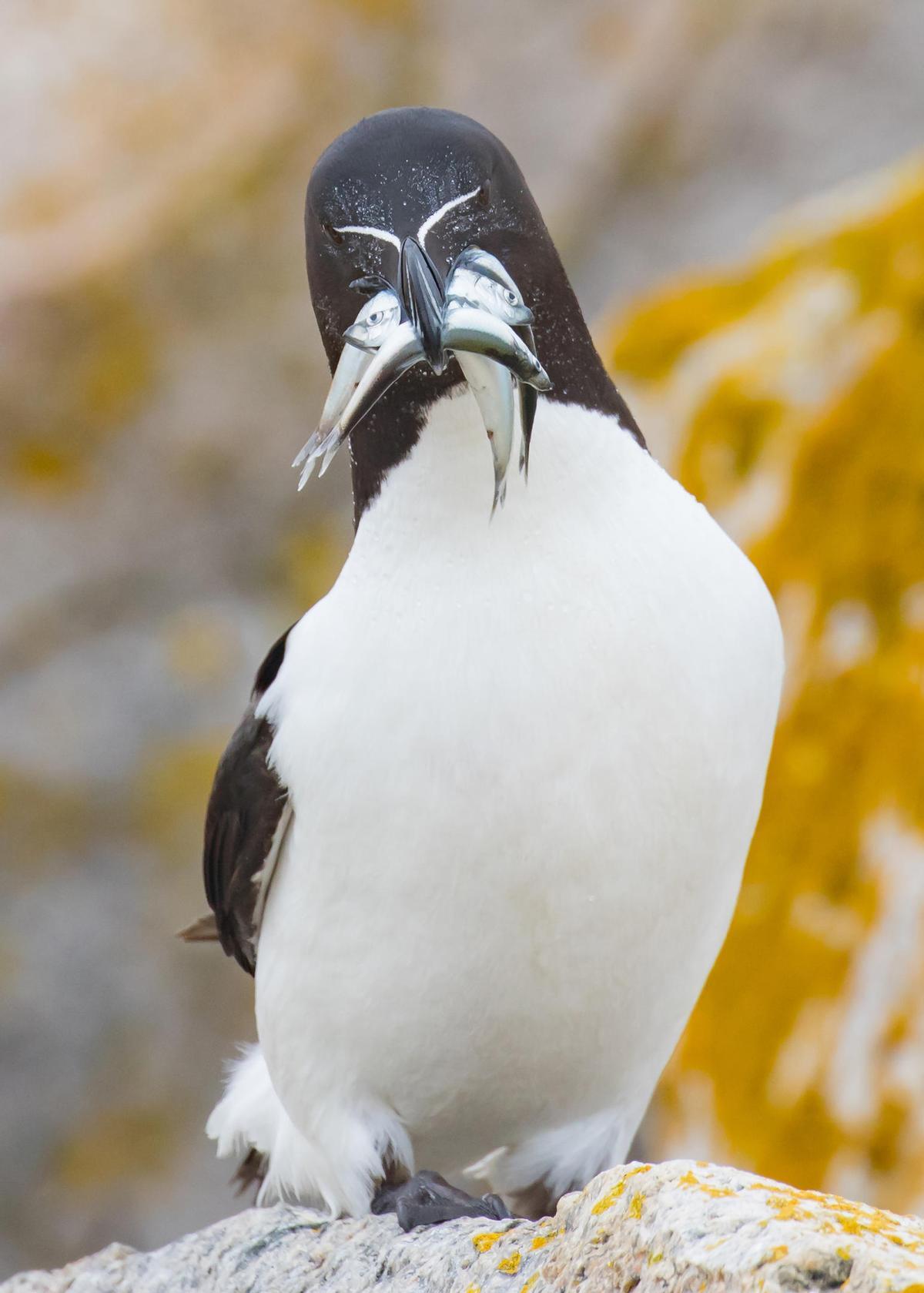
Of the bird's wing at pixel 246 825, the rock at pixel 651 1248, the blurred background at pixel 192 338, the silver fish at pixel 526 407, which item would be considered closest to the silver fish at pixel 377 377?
the silver fish at pixel 526 407

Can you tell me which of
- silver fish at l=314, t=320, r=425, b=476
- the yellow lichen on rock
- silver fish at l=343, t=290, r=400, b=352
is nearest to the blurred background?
the yellow lichen on rock

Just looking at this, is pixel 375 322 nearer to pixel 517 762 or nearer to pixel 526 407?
pixel 526 407

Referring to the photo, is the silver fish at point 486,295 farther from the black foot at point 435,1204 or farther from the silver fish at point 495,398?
the black foot at point 435,1204

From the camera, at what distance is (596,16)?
1004 centimetres

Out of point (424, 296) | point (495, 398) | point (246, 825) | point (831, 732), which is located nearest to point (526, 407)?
point (495, 398)

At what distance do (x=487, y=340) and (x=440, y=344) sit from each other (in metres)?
0.07

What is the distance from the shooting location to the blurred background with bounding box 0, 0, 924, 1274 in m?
8.69

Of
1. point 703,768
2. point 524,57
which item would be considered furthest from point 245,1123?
point 524,57

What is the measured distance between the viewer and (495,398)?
276 centimetres

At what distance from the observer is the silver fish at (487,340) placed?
2.66 meters

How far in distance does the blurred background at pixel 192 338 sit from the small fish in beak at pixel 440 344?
3.88 meters

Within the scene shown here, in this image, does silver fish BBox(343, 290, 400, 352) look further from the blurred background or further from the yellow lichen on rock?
the blurred background

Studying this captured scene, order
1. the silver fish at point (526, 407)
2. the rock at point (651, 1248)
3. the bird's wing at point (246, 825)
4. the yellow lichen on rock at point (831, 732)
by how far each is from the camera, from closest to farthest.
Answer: the rock at point (651, 1248), the silver fish at point (526, 407), the bird's wing at point (246, 825), the yellow lichen on rock at point (831, 732)

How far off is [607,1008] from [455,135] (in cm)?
170
